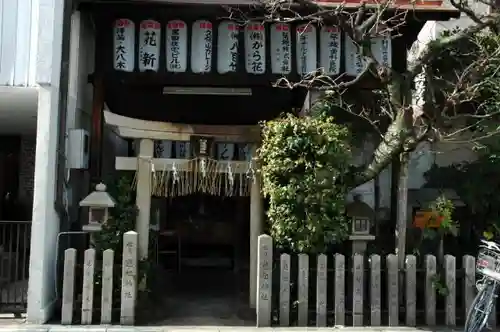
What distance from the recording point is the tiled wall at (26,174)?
14.1 meters

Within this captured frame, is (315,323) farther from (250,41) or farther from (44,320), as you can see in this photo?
(250,41)

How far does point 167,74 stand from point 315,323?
18.6 ft

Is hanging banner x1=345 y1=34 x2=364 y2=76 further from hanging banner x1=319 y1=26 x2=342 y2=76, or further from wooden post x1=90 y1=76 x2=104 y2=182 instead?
wooden post x1=90 y1=76 x2=104 y2=182

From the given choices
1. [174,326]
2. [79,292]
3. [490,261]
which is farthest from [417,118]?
[79,292]

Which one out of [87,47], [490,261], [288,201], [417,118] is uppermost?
[87,47]

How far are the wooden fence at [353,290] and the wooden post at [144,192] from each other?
2.28 meters

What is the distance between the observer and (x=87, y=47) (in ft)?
36.1

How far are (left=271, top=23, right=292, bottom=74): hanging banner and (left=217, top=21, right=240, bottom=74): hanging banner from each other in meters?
0.75

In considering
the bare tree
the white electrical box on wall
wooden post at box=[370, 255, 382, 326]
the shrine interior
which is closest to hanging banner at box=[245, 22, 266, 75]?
the shrine interior

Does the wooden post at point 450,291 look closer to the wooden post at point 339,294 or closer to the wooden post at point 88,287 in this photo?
the wooden post at point 339,294

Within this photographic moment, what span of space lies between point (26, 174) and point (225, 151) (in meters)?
6.77

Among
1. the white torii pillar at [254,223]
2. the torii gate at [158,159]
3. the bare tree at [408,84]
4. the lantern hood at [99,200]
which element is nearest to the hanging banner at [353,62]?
the bare tree at [408,84]

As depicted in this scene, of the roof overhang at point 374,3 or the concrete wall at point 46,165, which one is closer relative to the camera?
the concrete wall at point 46,165

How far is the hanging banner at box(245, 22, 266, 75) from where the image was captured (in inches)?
419
